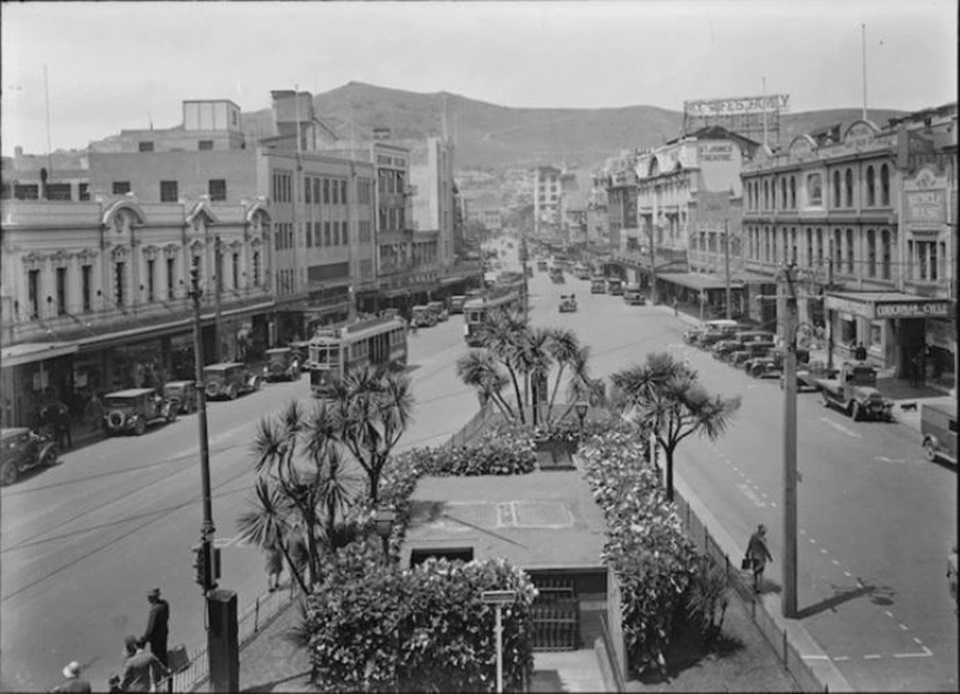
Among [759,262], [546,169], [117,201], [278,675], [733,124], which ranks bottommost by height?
[278,675]

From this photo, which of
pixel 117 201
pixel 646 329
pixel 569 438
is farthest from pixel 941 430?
pixel 117 201

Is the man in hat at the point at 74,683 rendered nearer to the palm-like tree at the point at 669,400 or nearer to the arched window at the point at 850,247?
the palm-like tree at the point at 669,400

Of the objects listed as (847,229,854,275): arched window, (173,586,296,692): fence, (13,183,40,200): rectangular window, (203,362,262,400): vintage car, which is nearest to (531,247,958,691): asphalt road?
(847,229,854,275): arched window

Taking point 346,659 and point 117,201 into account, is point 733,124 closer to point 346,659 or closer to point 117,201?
point 117,201

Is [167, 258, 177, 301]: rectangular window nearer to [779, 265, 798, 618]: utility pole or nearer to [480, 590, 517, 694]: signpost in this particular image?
[779, 265, 798, 618]: utility pole

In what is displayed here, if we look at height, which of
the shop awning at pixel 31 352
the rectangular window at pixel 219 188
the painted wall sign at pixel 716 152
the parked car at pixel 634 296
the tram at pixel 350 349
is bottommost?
the tram at pixel 350 349

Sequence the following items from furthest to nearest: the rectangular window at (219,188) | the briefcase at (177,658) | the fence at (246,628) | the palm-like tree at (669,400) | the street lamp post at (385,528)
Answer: the rectangular window at (219,188) → the palm-like tree at (669,400) → the street lamp post at (385,528) → the briefcase at (177,658) → the fence at (246,628)

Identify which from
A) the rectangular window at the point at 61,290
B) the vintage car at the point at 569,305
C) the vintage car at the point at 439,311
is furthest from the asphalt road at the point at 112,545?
the vintage car at the point at 439,311
